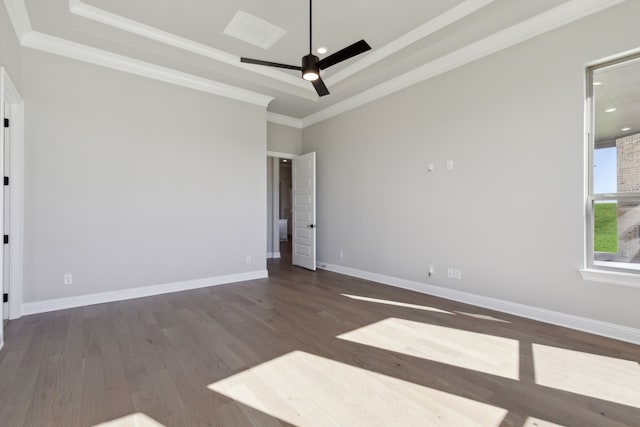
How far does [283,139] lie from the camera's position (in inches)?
257

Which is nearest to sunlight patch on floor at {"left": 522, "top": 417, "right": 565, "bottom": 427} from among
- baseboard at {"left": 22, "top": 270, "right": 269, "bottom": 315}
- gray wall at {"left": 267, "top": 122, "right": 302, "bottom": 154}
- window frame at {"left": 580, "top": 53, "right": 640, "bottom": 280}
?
window frame at {"left": 580, "top": 53, "right": 640, "bottom": 280}

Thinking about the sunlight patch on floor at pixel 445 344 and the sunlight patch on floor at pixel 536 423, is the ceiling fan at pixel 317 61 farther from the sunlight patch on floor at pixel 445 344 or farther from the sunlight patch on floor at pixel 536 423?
the sunlight patch on floor at pixel 536 423

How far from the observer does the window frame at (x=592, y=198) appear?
288cm

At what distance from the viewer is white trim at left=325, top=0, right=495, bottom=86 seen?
323cm

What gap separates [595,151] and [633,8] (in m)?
1.27

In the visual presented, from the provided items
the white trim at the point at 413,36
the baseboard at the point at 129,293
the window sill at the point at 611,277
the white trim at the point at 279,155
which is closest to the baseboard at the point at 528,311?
the window sill at the point at 611,277

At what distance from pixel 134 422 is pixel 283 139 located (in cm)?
556

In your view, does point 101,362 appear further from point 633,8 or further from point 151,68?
point 633,8

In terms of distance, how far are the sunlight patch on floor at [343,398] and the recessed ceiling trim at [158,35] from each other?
4.00 meters

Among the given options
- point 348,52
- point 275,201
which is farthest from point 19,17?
point 275,201

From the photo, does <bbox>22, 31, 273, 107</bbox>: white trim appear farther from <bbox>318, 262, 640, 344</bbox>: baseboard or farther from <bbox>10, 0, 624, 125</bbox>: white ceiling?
<bbox>318, 262, 640, 344</bbox>: baseboard

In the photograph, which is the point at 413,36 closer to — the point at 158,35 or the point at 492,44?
the point at 492,44

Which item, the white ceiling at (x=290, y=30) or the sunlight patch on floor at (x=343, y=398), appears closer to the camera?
the sunlight patch on floor at (x=343, y=398)

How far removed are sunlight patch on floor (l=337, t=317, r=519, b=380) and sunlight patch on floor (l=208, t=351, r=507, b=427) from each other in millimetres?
495
